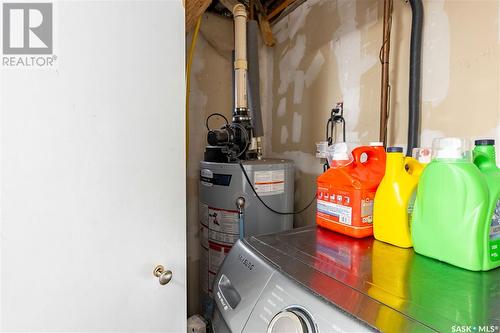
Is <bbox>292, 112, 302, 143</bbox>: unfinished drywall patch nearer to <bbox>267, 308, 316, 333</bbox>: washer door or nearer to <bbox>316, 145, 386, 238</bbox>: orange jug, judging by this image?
<bbox>316, 145, 386, 238</bbox>: orange jug

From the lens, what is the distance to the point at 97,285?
0.66 metres

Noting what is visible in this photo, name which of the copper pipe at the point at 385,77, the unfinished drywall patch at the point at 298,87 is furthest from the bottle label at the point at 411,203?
the unfinished drywall patch at the point at 298,87

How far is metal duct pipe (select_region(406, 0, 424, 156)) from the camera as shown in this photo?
A: 3.14ft

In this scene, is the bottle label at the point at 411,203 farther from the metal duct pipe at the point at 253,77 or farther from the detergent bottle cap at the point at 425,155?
the metal duct pipe at the point at 253,77

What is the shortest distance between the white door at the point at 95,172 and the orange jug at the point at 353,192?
451mm

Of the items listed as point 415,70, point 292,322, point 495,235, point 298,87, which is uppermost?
point 298,87

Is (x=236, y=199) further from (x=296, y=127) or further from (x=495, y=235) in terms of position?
(x=495, y=235)

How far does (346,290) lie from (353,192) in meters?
0.34

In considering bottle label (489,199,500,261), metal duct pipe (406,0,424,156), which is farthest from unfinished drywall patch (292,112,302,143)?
bottle label (489,199,500,261)

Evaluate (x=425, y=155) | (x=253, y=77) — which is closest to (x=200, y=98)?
(x=253, y=77)

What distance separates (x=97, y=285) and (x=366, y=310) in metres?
0.61

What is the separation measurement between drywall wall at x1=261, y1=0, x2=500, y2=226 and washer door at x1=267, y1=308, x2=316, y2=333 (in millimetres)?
824

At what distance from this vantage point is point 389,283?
1.70ft

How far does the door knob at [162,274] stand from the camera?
0.73 m
